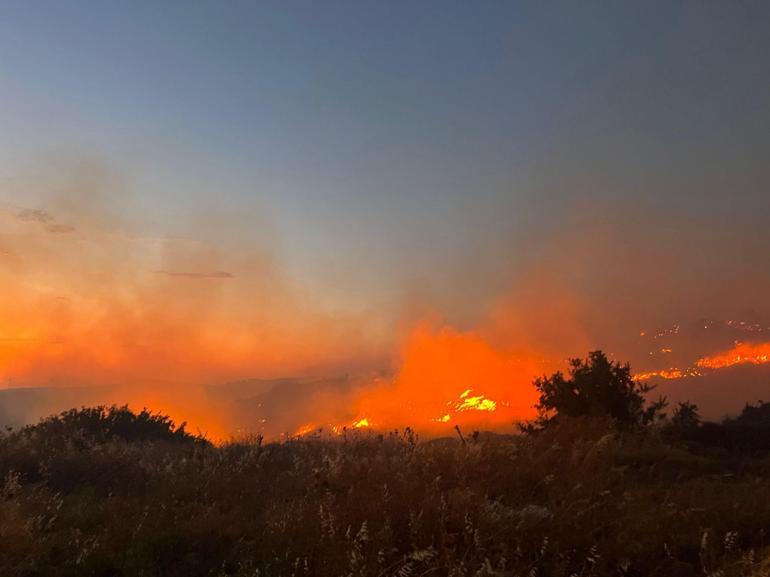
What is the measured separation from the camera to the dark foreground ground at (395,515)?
210 inches

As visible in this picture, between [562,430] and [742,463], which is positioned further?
[562,430]

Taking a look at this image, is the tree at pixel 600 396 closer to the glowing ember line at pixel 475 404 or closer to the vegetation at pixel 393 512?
the vegetation at pixel 393 512

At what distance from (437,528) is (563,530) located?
1.45 m

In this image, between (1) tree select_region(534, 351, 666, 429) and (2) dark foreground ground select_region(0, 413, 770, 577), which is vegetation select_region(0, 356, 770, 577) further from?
(1) tree select_region(534, 351, 666, 429)

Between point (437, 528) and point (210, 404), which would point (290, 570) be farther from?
point (210, 404)

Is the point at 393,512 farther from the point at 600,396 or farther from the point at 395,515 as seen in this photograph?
the point at 600,396

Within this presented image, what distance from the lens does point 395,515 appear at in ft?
20.4

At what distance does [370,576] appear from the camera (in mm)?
4957

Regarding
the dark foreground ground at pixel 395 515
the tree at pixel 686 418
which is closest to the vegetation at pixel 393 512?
the dark foreground ground at pixel 395 515

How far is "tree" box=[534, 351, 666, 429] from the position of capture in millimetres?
15266

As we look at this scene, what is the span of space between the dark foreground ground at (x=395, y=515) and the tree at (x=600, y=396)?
Result: 4185mm

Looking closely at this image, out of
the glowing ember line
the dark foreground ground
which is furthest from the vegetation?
the glowing ember line

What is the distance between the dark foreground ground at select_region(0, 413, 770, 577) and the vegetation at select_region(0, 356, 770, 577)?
0.03 meters

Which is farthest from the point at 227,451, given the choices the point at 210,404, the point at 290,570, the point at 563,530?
the point at 210,404
